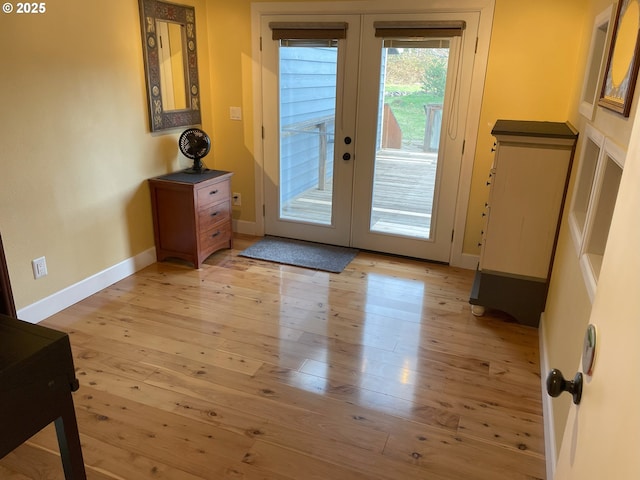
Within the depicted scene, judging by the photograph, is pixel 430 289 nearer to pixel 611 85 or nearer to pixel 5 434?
pixel 611 85

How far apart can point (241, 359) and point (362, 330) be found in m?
0.79

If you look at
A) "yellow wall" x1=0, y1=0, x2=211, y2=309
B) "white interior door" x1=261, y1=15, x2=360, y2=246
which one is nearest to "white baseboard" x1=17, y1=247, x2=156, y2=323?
"yellow wall" x1=0, y1=0, x2=211, y2=309

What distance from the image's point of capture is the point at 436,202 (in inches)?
157

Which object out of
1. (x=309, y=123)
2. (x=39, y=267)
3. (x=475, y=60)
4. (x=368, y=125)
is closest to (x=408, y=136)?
(x=368, y=125)

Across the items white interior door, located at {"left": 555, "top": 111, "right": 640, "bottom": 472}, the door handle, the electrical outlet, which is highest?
white interior door, located at {"left": 555, "top": 111, "right": 640, "bottom": 472}

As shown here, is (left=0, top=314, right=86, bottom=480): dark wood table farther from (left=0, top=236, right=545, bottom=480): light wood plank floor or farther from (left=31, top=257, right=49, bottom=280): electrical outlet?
(left=31, top=257, right=49, bottom=280): electrical outlet

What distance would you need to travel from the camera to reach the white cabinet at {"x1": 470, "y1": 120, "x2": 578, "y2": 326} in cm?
278

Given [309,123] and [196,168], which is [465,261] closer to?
[309,123]

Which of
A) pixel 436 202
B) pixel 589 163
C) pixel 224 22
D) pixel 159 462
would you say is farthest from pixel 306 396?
pixel 224 22

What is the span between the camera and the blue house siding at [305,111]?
13.3 ft

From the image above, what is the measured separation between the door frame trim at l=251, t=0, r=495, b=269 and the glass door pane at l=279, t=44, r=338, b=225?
24 cm

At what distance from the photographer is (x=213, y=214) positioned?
3971 millimetres

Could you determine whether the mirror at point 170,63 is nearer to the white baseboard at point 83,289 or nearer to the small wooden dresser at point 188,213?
the small wooden dresser at point 188,213

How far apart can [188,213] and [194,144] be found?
0.63 metres
